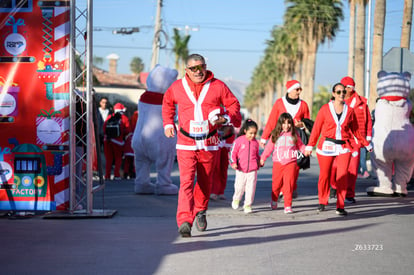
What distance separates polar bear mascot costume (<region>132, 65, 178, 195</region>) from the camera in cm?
1277

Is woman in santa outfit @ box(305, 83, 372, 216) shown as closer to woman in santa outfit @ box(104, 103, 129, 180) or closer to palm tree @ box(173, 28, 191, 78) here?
woman in santa outfit @ box(104, 103, 129, 180)

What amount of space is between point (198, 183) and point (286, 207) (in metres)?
2.42

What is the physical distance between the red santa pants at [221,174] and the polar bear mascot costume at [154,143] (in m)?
A: 0.96

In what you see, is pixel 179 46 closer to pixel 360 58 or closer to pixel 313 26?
pixel 313 26

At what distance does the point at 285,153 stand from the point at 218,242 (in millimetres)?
3179

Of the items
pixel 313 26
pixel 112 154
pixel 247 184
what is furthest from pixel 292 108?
pixel 313 26

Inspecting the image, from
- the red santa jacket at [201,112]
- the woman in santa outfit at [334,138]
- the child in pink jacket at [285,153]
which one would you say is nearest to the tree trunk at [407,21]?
the woman in santa outfit at [334,138]

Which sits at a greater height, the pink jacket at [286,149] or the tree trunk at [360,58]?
the tree trunk at [360,58]

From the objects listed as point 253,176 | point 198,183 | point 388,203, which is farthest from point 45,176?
point 388,203

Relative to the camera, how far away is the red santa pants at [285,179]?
1032cm

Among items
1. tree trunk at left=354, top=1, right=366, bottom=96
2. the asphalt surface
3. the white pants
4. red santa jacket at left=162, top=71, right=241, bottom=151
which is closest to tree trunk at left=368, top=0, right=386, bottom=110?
tree trunk at left=354, top=1, right=366, bottom=96

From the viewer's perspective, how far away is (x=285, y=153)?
10453 millimetres

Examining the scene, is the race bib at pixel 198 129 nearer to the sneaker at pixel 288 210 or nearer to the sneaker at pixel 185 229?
the sneaker at pixel 185 229

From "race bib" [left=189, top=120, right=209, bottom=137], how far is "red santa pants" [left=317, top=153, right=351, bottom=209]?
290 cm
